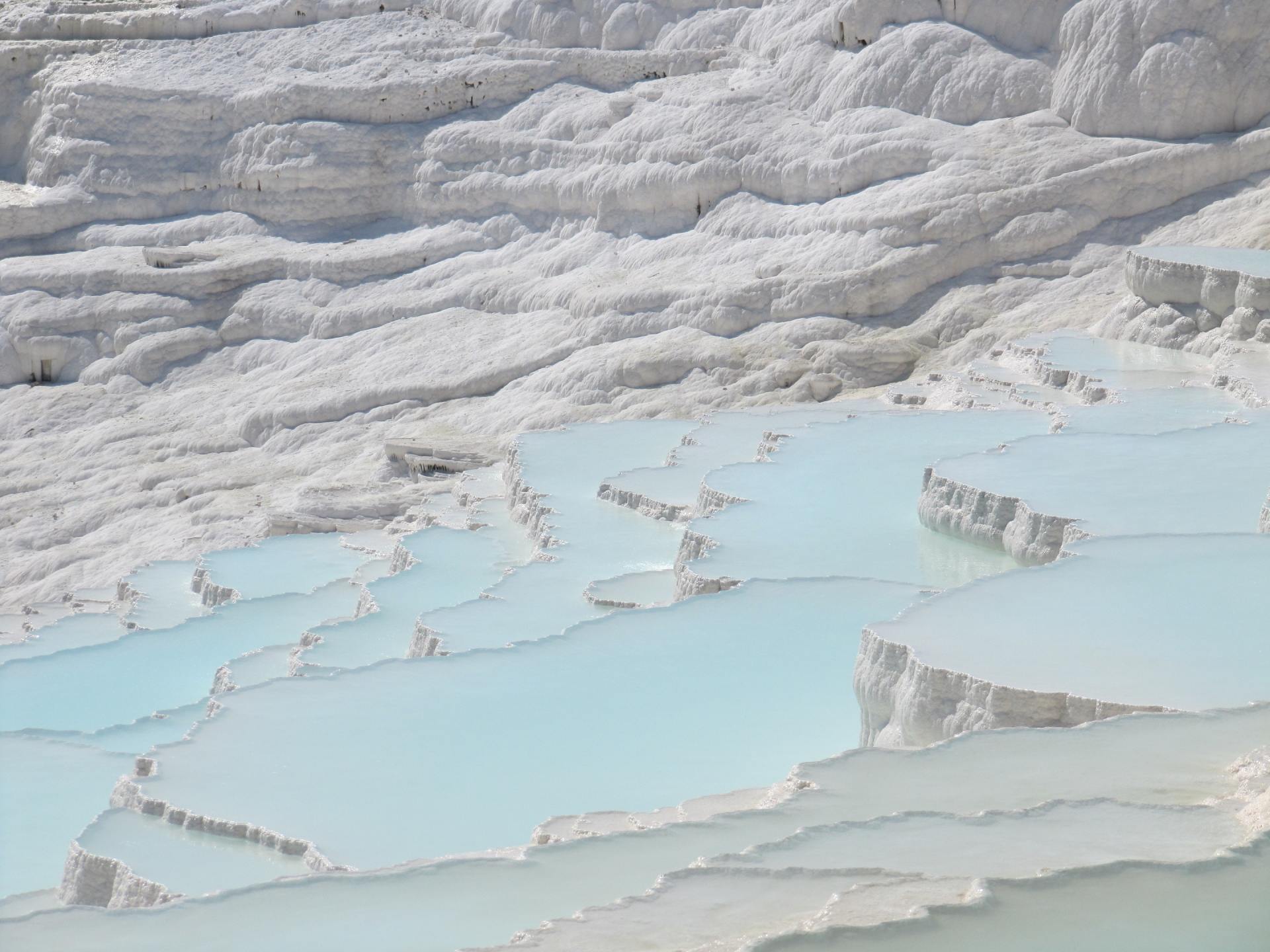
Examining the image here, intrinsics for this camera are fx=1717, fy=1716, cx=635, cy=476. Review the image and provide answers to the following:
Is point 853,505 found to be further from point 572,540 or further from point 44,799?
point 44,799

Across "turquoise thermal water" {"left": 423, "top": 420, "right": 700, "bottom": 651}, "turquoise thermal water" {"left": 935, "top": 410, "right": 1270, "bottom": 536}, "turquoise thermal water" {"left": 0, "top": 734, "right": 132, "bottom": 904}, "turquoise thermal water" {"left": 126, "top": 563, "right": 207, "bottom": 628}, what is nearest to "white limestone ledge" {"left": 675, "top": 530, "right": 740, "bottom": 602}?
"turquoise thermal water" {"left": 423, "top": 420, "right": 700, "bottom": 651}

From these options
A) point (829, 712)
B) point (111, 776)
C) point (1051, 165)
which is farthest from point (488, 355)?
point (829, 712)

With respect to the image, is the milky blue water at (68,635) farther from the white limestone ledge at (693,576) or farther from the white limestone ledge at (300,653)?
the white limestone ledge at (693,576)

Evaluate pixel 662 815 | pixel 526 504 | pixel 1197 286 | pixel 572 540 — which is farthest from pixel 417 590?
pixel 1197 286

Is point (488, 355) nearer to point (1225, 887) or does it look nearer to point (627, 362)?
point (627, 362)

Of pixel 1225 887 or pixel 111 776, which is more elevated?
pixel 1225 887

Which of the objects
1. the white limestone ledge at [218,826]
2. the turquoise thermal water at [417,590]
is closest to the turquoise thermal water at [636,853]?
the white limestone ledge at [218,826]
